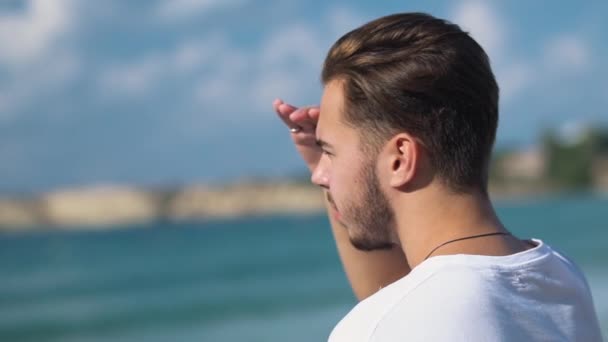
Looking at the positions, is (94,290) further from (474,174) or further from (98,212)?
(98,212)

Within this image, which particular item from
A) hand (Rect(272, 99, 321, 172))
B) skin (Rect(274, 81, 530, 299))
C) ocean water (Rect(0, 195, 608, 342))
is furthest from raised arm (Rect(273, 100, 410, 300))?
ocean water (Rect(0, 195, 608, 342))

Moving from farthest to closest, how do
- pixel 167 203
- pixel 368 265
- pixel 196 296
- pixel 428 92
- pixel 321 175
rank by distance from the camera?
pixel 167 203
pixel 196 296
pixel 368 265
pixel 321 175
pixel 428 92

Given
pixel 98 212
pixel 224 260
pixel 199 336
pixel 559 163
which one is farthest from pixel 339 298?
pixel 98 212

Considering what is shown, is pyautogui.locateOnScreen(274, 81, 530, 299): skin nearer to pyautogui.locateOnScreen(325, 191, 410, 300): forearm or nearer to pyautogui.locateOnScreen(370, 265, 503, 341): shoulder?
pyautogui.locateOnScreen(370, 265, 503, 341): shoulder

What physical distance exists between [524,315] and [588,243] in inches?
1303

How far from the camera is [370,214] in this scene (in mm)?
1749

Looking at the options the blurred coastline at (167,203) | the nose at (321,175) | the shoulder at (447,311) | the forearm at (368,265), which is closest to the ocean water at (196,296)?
the forearm at (368,265)

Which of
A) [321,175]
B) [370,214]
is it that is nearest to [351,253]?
[321,175]

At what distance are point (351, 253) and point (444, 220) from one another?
26.9 inches

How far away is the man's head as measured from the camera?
1636mm

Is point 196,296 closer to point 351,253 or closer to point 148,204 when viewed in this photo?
point 351,253

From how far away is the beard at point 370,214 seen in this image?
1721 millimetres

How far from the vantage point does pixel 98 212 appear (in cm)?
13975

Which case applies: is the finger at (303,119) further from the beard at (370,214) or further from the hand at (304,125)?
the beard at (370,214)
